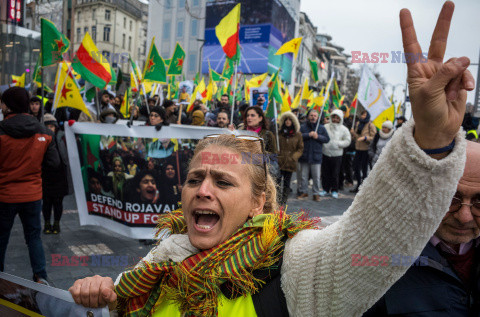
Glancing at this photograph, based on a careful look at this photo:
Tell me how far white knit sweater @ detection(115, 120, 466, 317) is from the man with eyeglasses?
329 mm

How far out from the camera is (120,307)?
1.48m

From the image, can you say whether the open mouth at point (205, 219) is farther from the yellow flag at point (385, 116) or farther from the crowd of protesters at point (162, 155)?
the yellow flag at point (385, 116)

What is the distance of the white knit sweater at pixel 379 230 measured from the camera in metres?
0.94

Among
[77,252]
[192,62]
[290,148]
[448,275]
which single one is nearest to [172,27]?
[192,62]

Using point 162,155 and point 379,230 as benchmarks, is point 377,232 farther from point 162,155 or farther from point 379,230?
point 162,155

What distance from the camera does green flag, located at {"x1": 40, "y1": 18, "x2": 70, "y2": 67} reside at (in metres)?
5.48

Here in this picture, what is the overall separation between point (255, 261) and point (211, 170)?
393 millimetres

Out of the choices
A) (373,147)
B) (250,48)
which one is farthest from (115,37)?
(373,147)

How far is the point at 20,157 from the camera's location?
3635 mm

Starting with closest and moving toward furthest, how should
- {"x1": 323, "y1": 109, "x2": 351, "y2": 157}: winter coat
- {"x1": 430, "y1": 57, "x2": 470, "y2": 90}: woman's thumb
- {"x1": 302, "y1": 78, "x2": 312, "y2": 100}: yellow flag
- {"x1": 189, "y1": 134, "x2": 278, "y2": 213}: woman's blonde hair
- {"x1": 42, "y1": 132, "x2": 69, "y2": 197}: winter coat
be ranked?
{"x1": 430, "y1": 57, "x2": 470, "y2": 90}: woman's thumb, {"x1": 189, "y1": 134, "x2": 278, "y2": 213}: woman's blonde hair, {"x1": 42, "y1": 132, "x2": 69, "y2": 197}: winter coat, {"x1": 323, "y1": 109, "x2": 351, "y2": 157}: winter coat, {"x1": 302, "y1": 78, "x2": 312, "y2": 100}: yellow flag

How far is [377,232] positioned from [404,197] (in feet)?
0.39

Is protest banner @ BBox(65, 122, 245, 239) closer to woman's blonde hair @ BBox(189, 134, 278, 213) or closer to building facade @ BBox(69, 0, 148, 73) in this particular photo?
woman's blonde hair @ BBox(189, 134, 278, 213)

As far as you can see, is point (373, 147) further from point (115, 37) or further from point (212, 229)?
point (115, 37)

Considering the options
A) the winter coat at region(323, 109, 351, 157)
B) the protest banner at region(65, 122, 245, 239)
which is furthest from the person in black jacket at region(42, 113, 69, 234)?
the winter coat at region(323, 109, 351, 157)
